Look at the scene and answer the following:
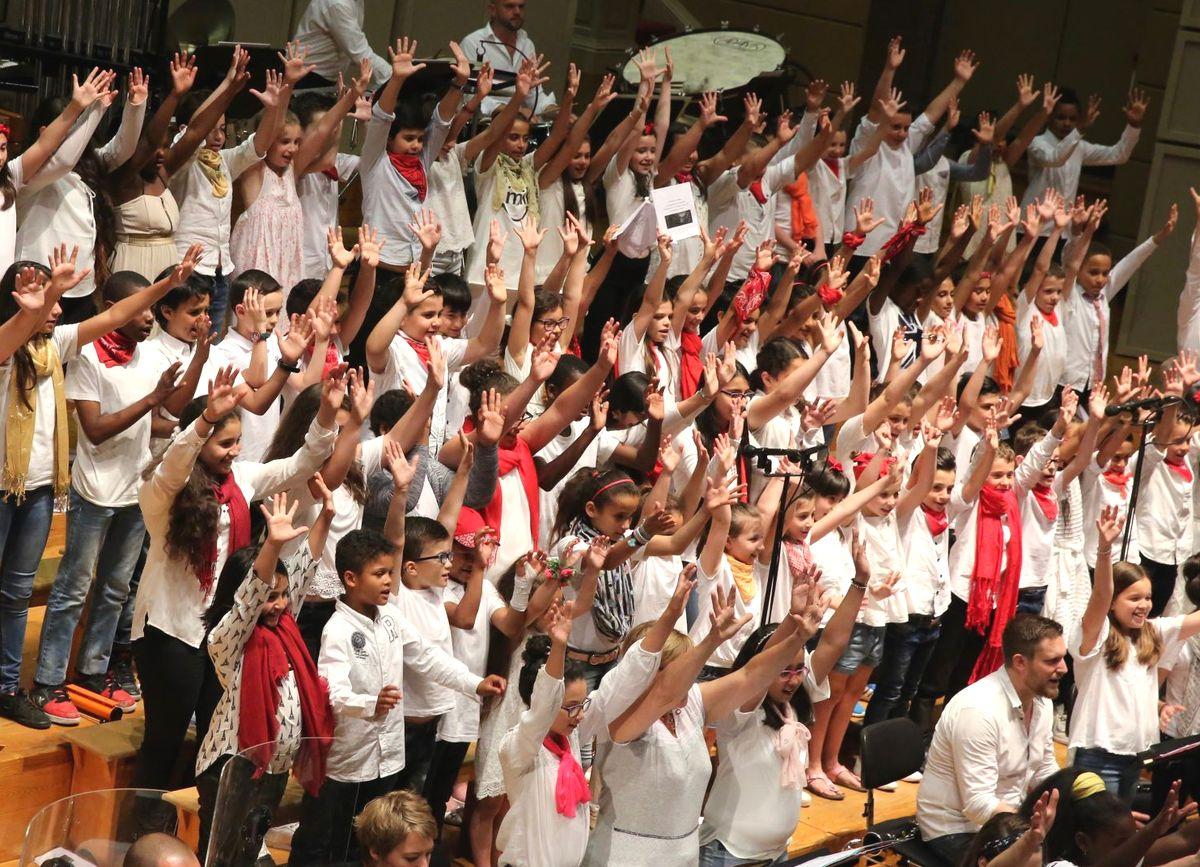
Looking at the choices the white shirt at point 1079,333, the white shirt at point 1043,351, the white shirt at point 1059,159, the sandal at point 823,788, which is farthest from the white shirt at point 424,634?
the white shirt at point 1059,159

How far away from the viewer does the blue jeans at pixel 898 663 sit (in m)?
6.40

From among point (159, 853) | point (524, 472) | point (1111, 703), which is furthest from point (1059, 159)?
point (159, 853)

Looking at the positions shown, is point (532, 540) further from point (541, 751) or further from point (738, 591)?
point (541, 751)

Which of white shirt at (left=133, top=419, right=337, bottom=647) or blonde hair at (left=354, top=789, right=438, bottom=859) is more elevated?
white shirt at (left=133, top=419, right=337, bottom=647)

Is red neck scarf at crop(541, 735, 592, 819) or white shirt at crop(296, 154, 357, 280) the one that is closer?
red neck scarf at crop(541, 735, 592, 819)

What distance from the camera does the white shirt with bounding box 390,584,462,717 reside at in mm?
4641

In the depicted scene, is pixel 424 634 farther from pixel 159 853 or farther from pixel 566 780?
pixel 159 853

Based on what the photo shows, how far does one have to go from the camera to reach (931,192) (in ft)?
29.6

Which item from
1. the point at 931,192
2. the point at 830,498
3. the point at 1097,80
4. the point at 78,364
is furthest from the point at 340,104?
the point at 1097,80

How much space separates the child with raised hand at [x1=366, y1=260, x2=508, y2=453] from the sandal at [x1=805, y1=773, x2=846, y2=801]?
1874 mm

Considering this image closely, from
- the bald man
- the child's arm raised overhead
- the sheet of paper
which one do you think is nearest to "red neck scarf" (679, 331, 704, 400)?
the sheet of paper

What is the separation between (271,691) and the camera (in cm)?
413

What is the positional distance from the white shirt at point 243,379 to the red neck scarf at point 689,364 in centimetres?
197

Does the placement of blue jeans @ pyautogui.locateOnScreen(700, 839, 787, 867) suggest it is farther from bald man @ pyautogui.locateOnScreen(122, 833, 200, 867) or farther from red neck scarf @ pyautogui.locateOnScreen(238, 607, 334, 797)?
bald man @ pyautogui.locateOnScreen(122, 833, 200, 867)
